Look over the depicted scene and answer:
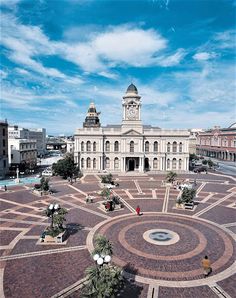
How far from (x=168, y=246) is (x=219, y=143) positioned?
90.9m

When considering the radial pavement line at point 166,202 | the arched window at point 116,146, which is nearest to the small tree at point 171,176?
the radial pavement line at point 166,202

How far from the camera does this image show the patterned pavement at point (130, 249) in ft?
44.4

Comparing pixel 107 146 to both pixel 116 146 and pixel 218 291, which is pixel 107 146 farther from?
pixel 218 291

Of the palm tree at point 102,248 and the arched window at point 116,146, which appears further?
the arched window at point 116,146

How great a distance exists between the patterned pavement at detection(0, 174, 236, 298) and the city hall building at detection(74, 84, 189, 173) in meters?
30.8

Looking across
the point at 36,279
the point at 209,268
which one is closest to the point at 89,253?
the point at 36,279

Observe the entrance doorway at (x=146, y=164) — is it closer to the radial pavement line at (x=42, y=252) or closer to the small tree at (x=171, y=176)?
the small tree at (x=171, y=176)

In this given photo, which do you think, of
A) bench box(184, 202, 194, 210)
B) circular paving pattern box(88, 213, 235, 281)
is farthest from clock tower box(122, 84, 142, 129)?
circular paving pattern box(88, 213, 235, 281)

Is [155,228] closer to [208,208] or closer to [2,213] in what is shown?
[208,208]

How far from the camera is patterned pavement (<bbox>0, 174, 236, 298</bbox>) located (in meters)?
13.5

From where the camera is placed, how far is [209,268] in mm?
14594

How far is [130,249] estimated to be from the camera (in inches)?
715

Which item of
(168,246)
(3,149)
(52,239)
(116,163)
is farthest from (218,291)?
(3,149)

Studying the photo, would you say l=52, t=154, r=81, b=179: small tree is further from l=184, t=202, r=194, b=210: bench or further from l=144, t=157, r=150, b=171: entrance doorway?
l=184, t=202, r=194, b=210: bench
